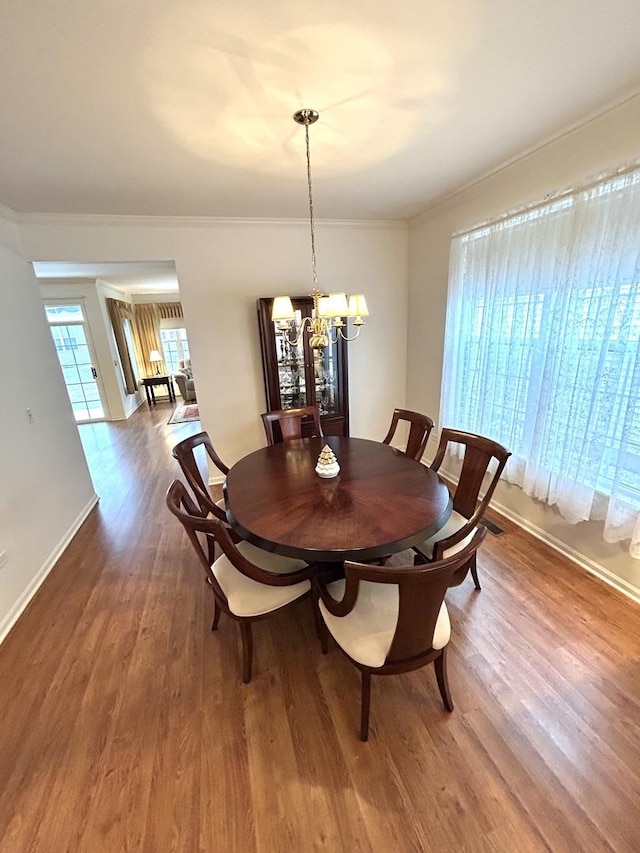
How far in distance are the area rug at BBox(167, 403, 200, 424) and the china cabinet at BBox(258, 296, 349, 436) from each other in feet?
10.7

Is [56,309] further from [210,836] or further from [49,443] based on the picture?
[210,836]

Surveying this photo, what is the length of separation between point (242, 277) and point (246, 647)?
10.2 feet

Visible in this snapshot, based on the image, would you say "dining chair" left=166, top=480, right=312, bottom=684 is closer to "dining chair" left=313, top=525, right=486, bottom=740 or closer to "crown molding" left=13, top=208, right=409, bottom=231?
"dining chair" left=313, top=525, right=486, bottom=740

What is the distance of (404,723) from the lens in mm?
1397

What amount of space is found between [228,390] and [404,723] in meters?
2.99

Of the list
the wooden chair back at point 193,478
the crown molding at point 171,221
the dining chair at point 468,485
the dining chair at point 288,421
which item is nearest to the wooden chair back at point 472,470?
the dining chair at point 468,485

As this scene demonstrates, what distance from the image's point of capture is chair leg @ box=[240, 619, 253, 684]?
5.02 feet

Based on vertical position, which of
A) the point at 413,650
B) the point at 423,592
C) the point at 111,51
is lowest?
the point at 413,650

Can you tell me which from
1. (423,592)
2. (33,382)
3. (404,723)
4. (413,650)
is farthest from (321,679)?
(33,382)

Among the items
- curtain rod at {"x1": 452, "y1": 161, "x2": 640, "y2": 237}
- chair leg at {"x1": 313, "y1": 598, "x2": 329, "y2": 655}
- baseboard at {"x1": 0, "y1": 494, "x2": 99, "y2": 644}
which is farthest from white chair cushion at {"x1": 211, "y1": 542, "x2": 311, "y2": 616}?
curtain rod at {"x1": 452, "y1": 161, "x2": 640, "y2": 237}

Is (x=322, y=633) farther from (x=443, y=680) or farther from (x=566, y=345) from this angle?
(x=566, y=345)

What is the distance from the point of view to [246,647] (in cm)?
155

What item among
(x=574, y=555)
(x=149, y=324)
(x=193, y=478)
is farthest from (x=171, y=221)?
(x=149, y=324)

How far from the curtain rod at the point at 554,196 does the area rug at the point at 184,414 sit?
5138mm
